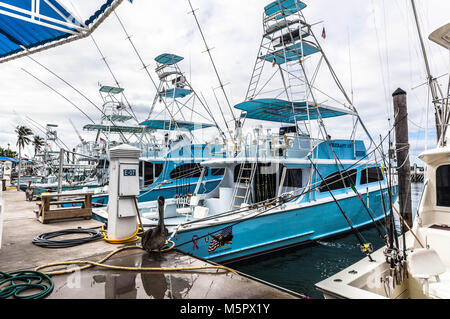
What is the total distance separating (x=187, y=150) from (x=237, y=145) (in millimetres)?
6450

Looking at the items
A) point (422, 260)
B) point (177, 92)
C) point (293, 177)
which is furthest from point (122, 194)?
point (177, 92)

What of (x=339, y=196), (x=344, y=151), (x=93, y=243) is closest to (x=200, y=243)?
(x=93, y=243)

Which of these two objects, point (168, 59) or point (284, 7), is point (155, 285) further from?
point (168, 59)

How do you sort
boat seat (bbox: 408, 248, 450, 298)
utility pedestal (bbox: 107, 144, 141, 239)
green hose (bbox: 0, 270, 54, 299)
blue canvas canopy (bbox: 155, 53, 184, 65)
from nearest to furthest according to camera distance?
green hose (bbox: 0, 270, 54, 299) < boat seat (bbox: 408, 248, 450, 298) < utility pedestal (bbox: 107, 144, 141, 239) < blue canvas canopy (bbox: 155, 53, 184, 65)

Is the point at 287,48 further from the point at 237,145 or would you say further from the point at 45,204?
the point at 45,204

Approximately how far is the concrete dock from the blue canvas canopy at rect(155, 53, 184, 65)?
13.8m

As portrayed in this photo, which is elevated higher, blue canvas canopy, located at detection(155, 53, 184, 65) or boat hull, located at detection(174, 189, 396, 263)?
blue canvas canopy, located at detection(155, 53, 184, 65)

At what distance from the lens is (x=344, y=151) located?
1109 centimetres

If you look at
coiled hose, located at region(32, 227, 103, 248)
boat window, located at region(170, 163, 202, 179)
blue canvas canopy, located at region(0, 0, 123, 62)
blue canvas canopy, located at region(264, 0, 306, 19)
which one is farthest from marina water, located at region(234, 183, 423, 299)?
boat window, located at region(170, 163, 202, 179)

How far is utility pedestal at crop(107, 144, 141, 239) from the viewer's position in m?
4.50

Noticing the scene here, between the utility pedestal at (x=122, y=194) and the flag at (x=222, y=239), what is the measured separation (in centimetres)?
290

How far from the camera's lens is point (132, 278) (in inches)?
122

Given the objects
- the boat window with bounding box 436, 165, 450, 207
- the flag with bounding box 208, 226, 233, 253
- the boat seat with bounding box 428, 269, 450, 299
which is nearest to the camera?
the boat seat with bounding box 428, 269, 450, 299

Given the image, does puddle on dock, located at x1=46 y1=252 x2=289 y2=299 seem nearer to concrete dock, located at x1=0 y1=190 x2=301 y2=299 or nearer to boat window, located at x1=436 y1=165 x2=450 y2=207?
concrete dock, located at x1=0 y1=190 x2=301 y2=299
